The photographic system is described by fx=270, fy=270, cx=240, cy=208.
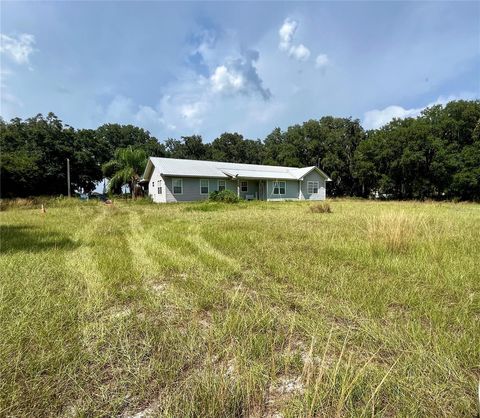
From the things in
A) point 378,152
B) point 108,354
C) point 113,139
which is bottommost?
point 108,354

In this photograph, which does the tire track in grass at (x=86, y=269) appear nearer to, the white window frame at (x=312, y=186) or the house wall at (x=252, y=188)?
the house wall at (x=252, y=188)

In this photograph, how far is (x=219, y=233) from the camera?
6.79 m

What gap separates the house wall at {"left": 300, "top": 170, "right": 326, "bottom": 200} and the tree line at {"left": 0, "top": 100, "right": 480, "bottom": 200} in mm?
9623

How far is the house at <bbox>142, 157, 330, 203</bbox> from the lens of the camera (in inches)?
883

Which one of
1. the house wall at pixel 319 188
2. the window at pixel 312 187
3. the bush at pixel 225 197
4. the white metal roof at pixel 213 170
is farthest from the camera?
the window at pixel 312 187

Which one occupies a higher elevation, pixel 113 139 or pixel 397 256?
pixel 113 139

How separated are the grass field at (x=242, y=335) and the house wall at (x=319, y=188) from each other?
25.1 metres

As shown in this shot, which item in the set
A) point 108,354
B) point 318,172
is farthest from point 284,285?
point 318,172

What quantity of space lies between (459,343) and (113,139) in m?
56.4

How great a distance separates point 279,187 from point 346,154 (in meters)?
19.6

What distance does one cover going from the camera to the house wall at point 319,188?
29.1 m

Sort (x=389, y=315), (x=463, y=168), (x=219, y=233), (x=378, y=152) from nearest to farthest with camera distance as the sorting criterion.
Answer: (x=389, y=315) → (x=219, y=233) → (x=463, y=168) → (x=378, y=152)

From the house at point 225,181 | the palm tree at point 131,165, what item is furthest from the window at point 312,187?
the palm tree at point 131,165

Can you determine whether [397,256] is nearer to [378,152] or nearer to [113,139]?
[378,152]
